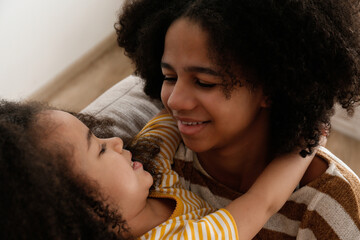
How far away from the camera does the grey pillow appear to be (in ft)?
5.13

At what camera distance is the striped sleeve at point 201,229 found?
1.07 m

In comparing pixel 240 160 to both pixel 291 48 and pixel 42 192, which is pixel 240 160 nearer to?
pixel 291 48

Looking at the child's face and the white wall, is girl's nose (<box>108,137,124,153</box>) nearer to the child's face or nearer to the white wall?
the child's face

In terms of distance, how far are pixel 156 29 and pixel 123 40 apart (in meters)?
0.24

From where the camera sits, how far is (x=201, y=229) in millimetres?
1073

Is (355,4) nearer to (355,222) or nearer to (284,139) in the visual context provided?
(284,139)

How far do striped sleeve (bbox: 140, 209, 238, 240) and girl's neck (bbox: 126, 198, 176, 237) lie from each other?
0.18 ft

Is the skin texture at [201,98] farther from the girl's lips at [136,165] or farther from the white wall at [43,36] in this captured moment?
the white wall at [43,36]

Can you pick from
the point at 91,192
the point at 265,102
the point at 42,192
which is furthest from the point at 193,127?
the point at 42,192

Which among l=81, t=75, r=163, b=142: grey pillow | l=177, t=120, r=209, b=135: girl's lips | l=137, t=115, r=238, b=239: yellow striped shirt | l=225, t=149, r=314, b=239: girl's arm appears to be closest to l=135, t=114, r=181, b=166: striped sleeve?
l=137, t=115, r=238, b=239: yellow striped shirt

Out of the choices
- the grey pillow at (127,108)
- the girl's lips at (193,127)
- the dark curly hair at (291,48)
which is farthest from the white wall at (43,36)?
the girl's lips at (193,127)

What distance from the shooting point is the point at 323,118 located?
1216mm

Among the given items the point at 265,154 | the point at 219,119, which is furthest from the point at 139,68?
the point at 265,154

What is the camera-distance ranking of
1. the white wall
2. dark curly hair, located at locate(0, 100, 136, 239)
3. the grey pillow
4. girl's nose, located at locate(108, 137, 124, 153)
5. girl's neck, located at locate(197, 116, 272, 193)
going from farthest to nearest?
the white wall
the grey pillow
girl's neck, located at locate(197, 116, 272, 193)
girl's nose, located at locate(108, 137, 124, 153)
dark curly hair, located at locate(0, 100, 136, 239)
